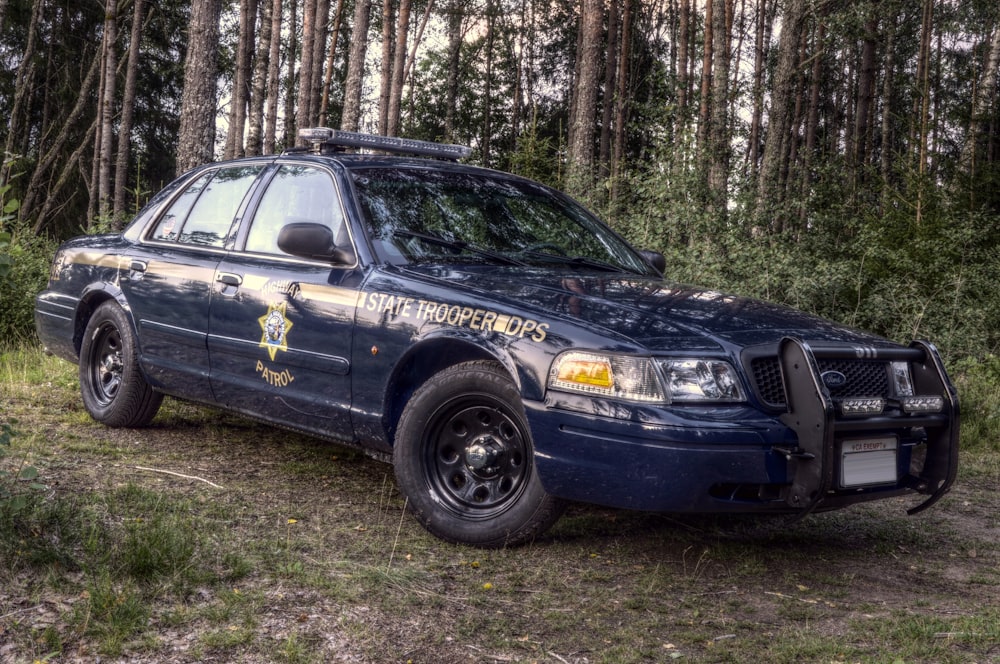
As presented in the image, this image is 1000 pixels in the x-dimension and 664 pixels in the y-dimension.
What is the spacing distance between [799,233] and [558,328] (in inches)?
378

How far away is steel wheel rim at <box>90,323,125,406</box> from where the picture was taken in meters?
6.16

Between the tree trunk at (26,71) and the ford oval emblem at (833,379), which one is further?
the tree trunk at (26,71)

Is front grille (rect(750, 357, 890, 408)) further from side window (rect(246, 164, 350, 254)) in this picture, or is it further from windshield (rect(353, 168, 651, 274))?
side window (rect(246, 164, 350, 254))

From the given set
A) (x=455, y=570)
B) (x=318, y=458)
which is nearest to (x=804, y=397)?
(x=455, y=570)

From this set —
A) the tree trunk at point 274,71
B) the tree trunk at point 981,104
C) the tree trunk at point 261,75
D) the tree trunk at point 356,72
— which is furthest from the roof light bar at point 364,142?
the tree trunk at point 274,71

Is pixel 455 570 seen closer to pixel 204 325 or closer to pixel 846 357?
pixel 846 357

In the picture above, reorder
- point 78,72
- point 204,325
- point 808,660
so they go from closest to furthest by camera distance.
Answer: point 808,660
point 204,325
point 78,72

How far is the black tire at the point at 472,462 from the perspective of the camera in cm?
390

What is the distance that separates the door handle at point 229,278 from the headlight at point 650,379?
7.18ft

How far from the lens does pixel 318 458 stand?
18.9 feet

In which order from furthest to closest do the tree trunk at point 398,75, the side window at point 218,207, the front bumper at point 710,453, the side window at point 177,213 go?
the tree trunk at point 398,75 → the side window at point 177,213 → the side window at point 218,207 → the front bumper at point 710,453

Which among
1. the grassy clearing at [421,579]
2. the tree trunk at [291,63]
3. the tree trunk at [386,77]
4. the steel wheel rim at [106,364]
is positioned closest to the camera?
the grassy clearing at [421,579]

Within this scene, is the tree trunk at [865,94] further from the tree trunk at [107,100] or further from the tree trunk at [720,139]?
the tree trunk at [107,100]

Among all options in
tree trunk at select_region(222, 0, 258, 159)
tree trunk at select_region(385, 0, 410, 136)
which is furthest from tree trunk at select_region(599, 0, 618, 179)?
tree trunk at select_region(222, 0, 258, 159)
